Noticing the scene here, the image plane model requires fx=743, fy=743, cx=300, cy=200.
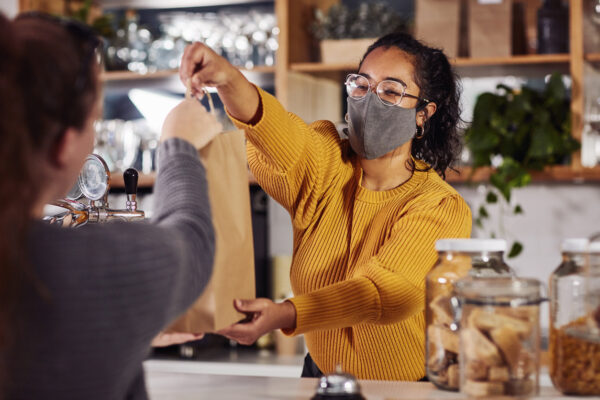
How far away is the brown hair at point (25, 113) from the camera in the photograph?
0.63 metres

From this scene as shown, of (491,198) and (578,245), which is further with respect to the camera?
(491,198)

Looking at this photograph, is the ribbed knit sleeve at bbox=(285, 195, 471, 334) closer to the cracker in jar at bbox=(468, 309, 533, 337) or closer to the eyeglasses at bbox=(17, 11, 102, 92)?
the cracker in jar at bbox=(468, 309, 533, 337)

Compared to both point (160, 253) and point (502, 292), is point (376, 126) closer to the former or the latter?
point (502, 292)

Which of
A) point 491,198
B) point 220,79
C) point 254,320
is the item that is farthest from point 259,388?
point 491,198

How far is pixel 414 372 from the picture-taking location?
4.31 feet

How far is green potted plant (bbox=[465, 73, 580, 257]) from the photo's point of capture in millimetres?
2498

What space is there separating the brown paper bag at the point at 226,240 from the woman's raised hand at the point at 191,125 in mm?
32

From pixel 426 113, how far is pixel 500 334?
0.68 metres

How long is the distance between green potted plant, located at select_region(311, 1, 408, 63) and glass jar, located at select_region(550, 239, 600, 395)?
5.85 ft

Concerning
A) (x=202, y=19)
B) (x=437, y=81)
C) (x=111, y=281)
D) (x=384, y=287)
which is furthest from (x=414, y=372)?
(x=202, y=19)

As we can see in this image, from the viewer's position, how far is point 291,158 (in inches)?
52.9

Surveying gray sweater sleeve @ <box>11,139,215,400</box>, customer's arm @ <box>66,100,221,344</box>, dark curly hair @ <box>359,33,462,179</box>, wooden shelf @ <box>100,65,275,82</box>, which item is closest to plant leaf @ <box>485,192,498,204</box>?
wooden shelf @ <box>100,65,275,82</box>

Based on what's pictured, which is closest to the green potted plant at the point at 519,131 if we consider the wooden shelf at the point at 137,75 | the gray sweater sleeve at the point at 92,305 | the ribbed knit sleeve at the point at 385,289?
the wooden shelf at the point at 137,75

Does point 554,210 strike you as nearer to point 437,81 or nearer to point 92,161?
point 437,81
